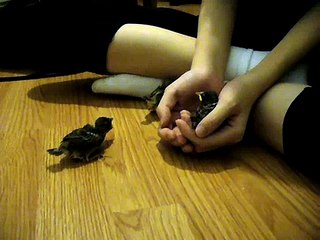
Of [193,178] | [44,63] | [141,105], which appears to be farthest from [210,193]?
[44,63]

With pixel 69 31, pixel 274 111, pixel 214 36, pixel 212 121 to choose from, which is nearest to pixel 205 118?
pixel 212 121

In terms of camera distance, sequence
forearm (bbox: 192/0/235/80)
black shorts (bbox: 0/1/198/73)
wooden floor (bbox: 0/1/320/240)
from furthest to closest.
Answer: black shorts (bbox: 0/1/198/73)
forearm (bbox: 192/0/235/80)
wooden floor (bbox: 0/1/320/240)

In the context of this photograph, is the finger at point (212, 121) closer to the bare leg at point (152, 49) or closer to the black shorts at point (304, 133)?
the black shorts at point (304, 133)

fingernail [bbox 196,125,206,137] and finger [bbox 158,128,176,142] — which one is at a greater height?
fingernail [bbox 196,125,206,137]

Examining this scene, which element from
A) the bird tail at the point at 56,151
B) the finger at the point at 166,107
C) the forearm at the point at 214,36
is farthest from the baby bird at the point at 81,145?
the forearm at the point at 214,36

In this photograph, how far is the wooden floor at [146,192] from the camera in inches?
17.4

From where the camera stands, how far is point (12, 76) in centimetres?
103

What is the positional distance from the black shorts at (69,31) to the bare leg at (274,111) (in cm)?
31

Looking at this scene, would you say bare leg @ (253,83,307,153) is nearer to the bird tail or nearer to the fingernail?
the fingernail

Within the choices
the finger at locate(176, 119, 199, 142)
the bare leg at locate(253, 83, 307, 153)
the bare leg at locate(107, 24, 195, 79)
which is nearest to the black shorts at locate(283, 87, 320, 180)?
the bare leg at locate(253, 83, 307, 153)

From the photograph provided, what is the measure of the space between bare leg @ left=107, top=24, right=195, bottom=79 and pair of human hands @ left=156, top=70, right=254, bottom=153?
14cm

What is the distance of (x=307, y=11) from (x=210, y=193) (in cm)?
39

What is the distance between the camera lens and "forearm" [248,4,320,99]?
24.6 inches

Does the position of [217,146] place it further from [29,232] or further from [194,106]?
[29,232]
